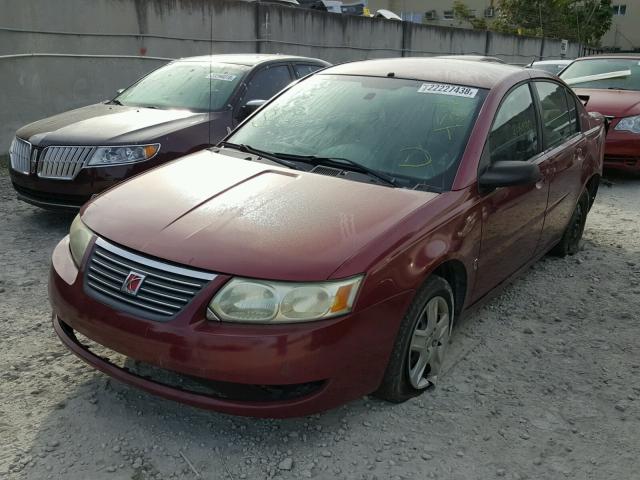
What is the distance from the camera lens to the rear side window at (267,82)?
6098mm

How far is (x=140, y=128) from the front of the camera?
17.3 ft

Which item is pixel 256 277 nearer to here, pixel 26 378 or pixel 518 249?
pixel 26 378

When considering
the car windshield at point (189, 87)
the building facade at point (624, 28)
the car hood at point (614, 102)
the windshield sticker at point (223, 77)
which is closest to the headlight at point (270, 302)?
the car windshield at point (189, 87)

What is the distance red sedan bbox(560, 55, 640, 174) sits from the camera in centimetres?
765

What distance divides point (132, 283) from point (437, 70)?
91.8 inches

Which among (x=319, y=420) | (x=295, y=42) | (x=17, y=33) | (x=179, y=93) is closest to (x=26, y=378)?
(x=319, y=420)

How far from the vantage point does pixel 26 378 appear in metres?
3.03

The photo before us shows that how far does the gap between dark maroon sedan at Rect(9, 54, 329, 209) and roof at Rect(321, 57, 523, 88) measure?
122cm

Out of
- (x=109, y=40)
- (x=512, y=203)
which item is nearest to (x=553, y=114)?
(x=512, y=203)

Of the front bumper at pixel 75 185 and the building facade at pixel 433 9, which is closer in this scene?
the front bumper at pixel 75 185

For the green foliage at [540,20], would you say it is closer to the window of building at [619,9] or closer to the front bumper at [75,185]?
the window of building at [619,9]

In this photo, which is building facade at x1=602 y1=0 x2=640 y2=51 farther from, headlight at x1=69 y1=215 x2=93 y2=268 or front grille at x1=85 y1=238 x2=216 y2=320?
front grille at x1=85 y1=238 x2=216 y2=320

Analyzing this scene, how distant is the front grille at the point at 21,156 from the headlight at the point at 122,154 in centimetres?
62

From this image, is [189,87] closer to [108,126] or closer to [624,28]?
[108,126]
